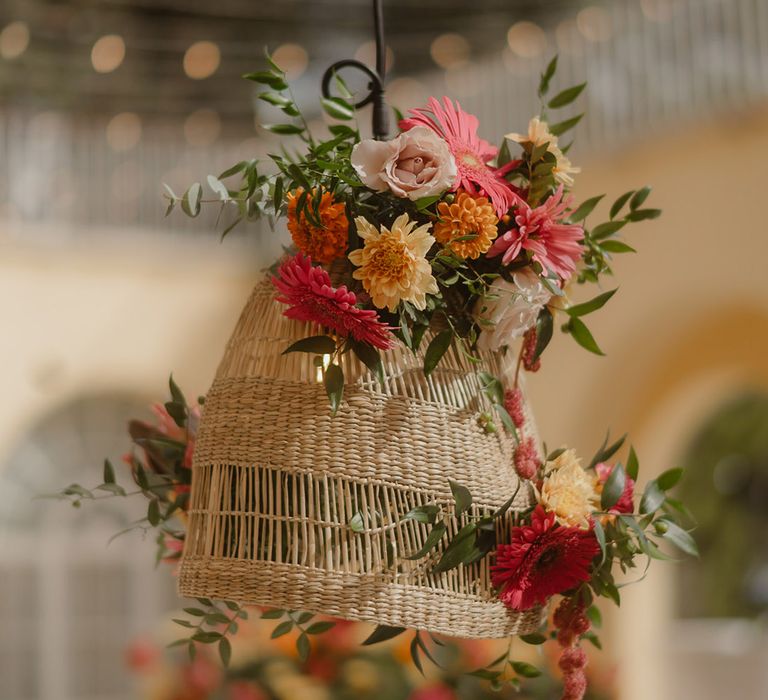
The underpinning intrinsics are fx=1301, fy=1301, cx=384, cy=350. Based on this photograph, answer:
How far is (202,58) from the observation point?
328 inches

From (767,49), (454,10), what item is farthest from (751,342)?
(454,10)

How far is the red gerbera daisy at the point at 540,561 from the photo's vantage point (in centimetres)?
139

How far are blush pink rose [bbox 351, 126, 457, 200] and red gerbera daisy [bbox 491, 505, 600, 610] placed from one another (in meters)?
0.37

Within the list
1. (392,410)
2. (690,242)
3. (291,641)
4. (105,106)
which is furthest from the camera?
(105,106)

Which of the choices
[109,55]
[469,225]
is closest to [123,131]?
[109,55]

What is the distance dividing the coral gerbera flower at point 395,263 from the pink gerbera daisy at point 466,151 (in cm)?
9

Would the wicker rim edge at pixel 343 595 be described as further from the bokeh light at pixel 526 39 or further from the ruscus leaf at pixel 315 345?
the bokeh light at pixel 526 39

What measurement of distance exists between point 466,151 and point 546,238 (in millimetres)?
132

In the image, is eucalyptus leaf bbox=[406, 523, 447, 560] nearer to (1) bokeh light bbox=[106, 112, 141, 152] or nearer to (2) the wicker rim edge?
(2) the wicker rim edge

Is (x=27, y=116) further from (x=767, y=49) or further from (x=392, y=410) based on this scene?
(x=392, y=410)

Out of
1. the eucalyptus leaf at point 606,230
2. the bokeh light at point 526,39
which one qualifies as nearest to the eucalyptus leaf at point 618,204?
the eucalyptus leaf at point 606,230

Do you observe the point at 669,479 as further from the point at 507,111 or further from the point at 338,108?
the point at 507,111

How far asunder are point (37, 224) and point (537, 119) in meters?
6.76

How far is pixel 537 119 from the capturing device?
1.50 m
